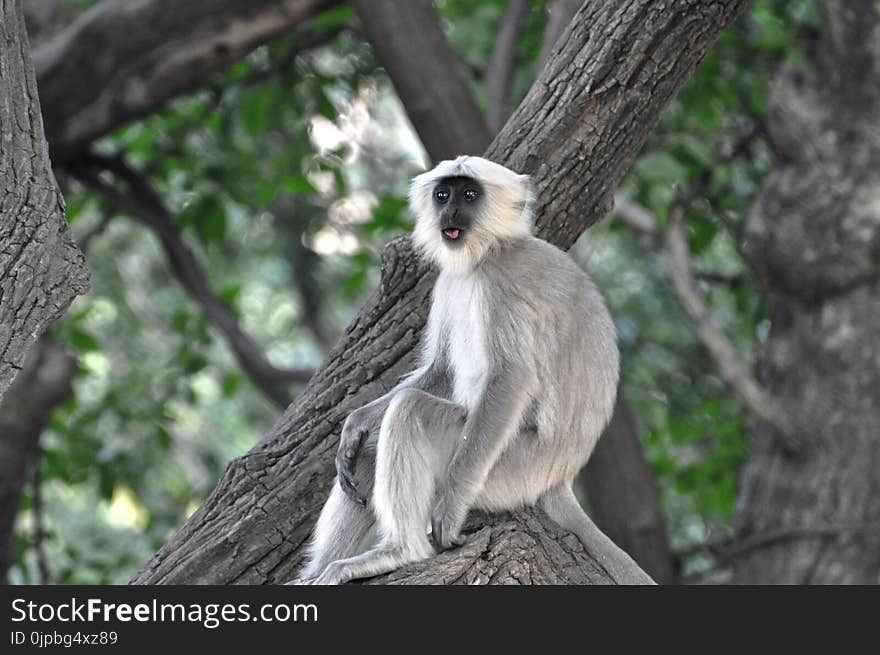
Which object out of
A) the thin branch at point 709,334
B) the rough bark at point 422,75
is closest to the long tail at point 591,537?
the rough bark at point 422,75

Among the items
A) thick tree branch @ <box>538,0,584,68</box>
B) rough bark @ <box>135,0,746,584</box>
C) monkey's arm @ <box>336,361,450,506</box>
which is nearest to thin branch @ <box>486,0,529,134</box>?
thick tree branch @ <box>538,0,584,68</box>

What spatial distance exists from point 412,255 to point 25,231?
168 cm

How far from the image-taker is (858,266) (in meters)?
6.76

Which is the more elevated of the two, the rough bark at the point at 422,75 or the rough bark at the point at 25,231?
the rough bark at the point at 422,75

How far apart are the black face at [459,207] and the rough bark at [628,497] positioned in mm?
2371

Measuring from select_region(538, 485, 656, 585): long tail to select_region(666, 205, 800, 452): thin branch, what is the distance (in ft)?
8.99

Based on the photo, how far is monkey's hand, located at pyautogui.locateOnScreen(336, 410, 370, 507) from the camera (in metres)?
4.01

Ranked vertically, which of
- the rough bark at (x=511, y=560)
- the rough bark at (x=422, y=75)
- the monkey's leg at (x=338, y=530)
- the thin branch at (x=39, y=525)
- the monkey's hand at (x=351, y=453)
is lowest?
the rough bark at (x=511, y=560)

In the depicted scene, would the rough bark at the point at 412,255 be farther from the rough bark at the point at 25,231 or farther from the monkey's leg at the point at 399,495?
the rough bark at the point at 25,231

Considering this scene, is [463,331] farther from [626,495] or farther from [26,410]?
[26,410]

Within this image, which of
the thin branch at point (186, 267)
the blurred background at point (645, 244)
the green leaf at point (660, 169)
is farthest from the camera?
the thin branch at point (186, 267)

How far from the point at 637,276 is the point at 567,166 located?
562 centimetres

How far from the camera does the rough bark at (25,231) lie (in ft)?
10.7

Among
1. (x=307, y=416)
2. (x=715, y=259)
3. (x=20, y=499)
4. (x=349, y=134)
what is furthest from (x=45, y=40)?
(x=715, y=259)
